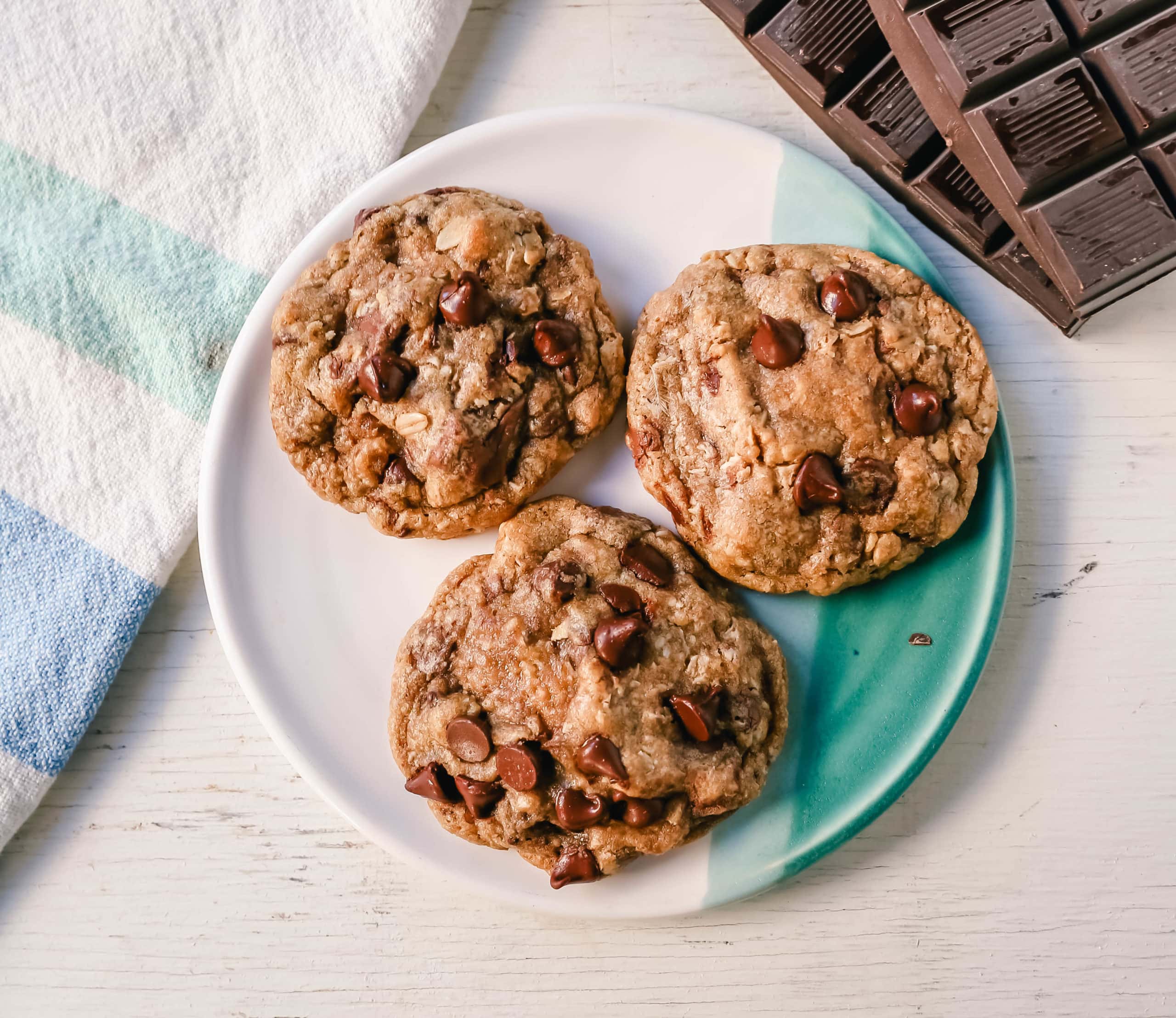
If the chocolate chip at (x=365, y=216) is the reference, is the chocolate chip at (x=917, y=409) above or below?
below

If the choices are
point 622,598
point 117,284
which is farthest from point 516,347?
point 117,284

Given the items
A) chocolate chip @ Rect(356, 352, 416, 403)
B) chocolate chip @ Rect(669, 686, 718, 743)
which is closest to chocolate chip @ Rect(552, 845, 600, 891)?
chocolate chip @ Rect(669, 686, 718, 743)

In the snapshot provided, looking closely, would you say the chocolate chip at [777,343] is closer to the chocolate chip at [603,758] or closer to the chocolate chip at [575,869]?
the chocolate chip at [603,758]

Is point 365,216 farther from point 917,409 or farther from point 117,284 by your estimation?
point 917,409

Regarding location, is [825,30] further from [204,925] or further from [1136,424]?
[204,925]

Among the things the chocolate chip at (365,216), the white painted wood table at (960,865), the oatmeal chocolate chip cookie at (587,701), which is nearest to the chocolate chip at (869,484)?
the oatmeal chocolate chip cookie at (587,701)

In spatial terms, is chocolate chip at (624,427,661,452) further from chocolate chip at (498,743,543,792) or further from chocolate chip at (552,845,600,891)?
chocolate chip at (552,845,600,891)

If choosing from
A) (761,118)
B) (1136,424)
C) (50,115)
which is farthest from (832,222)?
(50,115)
